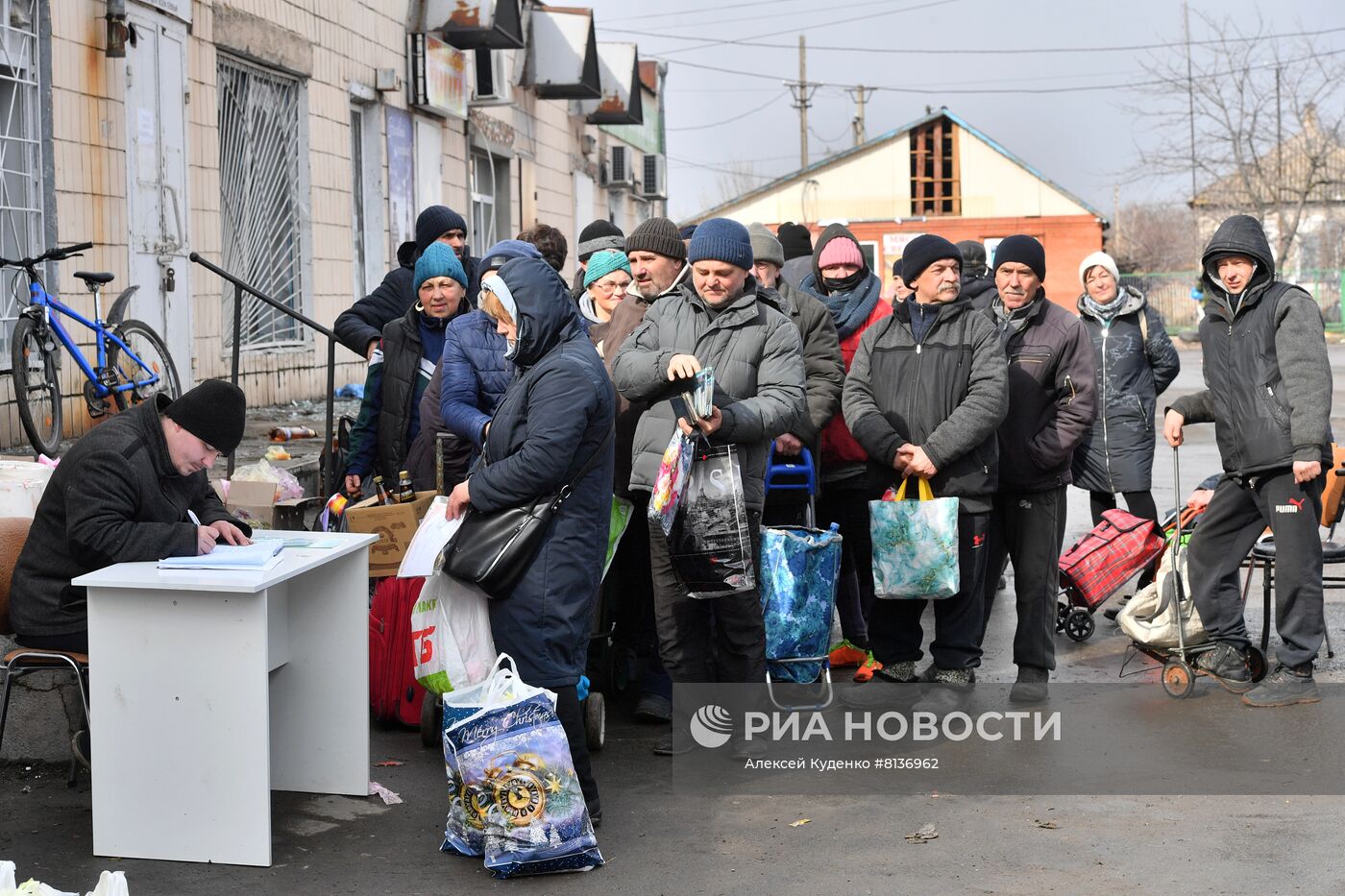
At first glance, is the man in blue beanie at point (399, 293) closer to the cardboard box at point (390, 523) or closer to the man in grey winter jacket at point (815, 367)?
the cardboard box at point (390, 523)

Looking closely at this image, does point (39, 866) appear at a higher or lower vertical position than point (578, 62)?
lower

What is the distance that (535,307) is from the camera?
4.80 meters

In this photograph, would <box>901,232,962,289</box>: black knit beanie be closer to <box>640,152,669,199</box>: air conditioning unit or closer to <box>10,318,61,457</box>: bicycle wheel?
<box>10,318,61,457</box>: bicycle wheel

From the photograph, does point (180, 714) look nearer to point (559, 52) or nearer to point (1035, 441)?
point (1035, 441)

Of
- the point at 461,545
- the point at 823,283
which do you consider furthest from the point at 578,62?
the point at 461,545

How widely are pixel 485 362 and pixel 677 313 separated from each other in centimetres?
89

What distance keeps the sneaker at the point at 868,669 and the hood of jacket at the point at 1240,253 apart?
2.19 meters

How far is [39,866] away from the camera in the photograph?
177 inches

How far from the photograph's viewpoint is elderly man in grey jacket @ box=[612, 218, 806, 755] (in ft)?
18.4

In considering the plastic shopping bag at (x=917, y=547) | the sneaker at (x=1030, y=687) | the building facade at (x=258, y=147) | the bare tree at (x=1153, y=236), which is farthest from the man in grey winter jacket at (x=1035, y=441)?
the bare tree at (x=1153, y=236)

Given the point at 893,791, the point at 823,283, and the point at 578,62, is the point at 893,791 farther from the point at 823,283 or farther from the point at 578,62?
the point at 578,62

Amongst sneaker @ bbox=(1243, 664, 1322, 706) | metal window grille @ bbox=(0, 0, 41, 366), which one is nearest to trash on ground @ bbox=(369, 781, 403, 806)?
sneaker @ bbox=(1243, 664, 1322, 706)

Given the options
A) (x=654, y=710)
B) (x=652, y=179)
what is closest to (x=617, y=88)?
(x=652, y=179)

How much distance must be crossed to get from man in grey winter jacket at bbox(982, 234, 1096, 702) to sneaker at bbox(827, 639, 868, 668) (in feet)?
2.59
